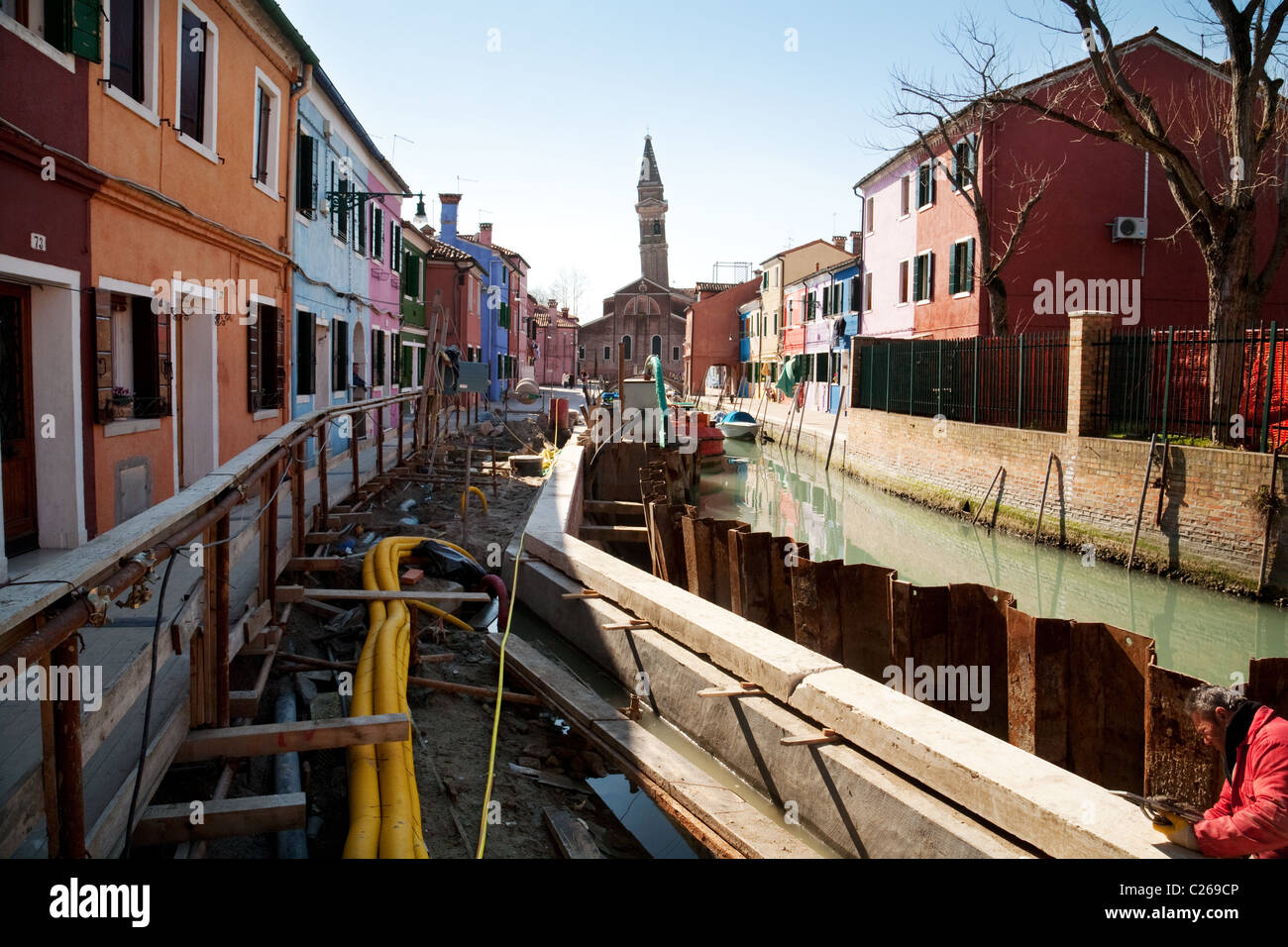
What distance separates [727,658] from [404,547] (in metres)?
3.99

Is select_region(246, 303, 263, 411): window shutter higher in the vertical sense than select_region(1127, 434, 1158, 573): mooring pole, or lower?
higher

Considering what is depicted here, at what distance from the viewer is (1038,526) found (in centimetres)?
1612

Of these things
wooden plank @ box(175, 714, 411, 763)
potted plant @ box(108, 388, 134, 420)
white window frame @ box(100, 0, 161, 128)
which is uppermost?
white window frame @ box(100, 0, 161, 128)

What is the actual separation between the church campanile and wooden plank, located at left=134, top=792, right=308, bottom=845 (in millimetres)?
84653

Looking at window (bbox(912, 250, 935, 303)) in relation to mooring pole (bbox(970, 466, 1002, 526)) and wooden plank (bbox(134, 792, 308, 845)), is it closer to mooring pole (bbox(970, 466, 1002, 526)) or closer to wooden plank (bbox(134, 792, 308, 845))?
mooring pole (bbox(970, 466, 1002, 526))

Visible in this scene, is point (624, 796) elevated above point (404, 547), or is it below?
below

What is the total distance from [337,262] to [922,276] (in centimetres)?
1836

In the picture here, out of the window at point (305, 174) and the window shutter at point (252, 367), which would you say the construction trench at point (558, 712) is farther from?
the window at point (305, 174)

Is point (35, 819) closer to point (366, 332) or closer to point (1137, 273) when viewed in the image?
point (366, 332)

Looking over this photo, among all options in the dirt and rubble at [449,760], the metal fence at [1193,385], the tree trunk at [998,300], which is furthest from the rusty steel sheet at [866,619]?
the tree trunk at [998,300]

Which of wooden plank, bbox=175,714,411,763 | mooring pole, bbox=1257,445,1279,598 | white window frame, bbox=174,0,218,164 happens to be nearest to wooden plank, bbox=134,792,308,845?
wooden plank, bbox=175,714,411,763

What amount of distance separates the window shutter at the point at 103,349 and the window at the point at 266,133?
17.3 ft

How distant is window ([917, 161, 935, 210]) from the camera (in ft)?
96.6
